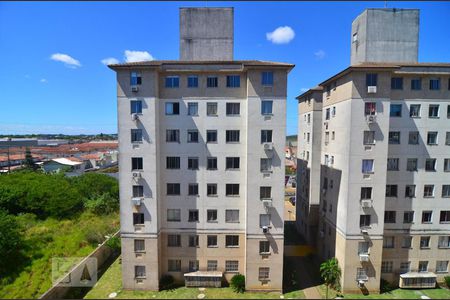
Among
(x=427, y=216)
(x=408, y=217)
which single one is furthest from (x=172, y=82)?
(x=427, y=216)

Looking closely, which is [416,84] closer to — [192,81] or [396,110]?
[396,110]

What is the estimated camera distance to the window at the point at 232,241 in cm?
2516

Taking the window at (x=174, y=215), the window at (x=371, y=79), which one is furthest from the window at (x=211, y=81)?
the window at (x=371, y=79)

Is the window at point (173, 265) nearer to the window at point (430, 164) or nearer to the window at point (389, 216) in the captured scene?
the window at point (389, 216)

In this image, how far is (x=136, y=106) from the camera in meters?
23.7

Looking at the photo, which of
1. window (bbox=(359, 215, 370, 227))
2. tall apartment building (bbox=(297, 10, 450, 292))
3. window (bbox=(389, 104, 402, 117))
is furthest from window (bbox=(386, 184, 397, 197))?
window (bbox=(389, 104, 402, 117))

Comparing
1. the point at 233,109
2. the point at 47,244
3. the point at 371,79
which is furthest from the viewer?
the point at 47,244

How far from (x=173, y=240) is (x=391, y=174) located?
24278mm

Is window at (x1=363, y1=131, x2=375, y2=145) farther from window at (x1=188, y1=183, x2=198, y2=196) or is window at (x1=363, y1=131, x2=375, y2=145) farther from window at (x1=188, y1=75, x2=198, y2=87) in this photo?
window at (x1=188, y1=75, x2=198, y2=87)

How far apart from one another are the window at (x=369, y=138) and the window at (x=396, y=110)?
3.66m

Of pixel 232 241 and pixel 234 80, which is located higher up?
pixel 234 80

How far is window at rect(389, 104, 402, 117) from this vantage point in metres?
24.7

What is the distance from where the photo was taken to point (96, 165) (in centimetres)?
8962

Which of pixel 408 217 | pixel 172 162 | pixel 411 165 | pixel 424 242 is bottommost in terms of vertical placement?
pixel 424 242
